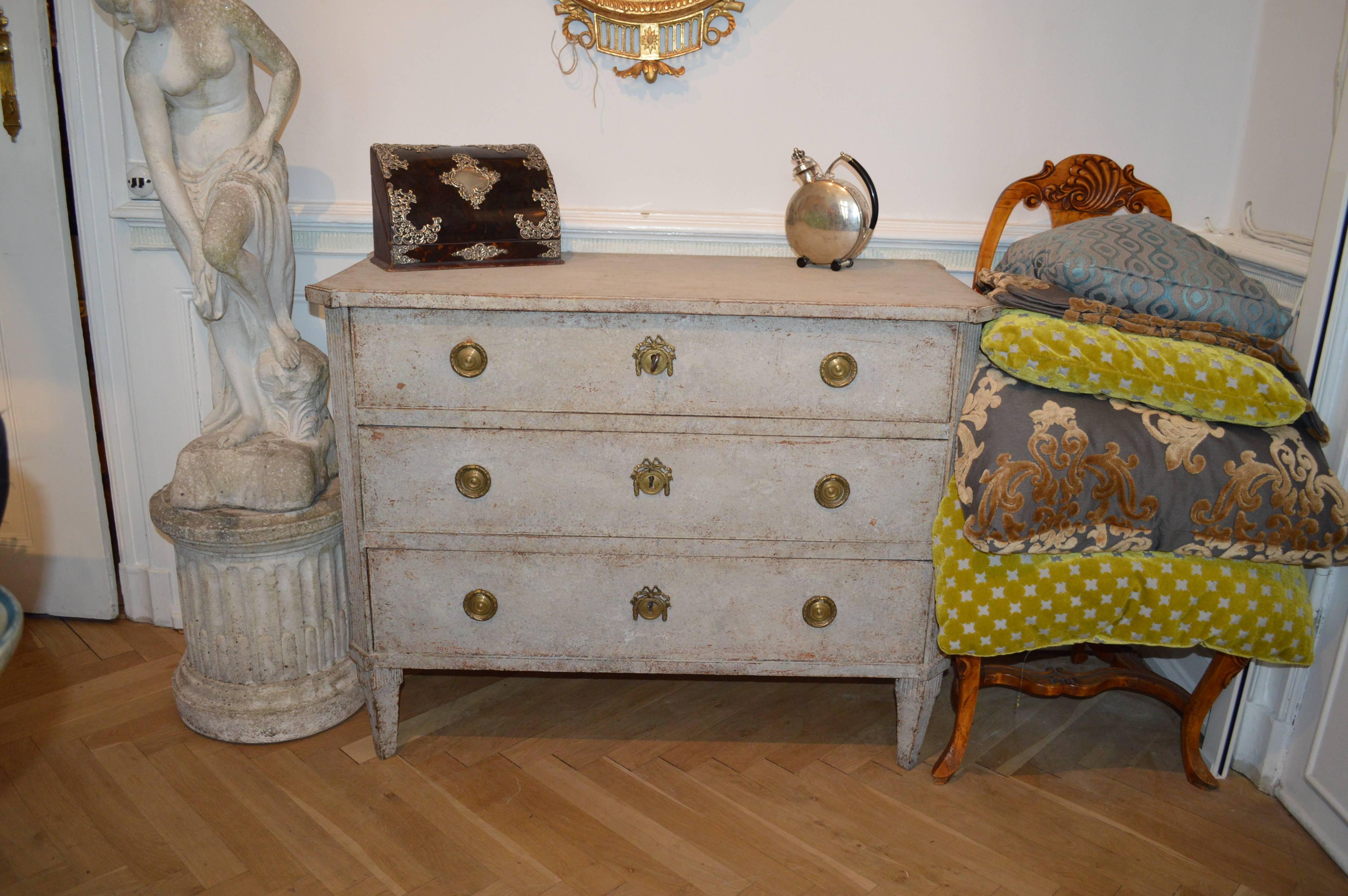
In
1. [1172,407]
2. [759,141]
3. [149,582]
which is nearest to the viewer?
[1172,407]

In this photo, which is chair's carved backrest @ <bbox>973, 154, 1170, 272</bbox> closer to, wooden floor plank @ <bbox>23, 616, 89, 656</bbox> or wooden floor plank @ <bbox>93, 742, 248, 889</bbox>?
wooden floor plank @ <bbox>93, 742, 248, 889</bbox>

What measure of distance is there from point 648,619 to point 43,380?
1.77 m

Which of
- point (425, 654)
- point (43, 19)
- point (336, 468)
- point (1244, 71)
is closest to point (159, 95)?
point (43, 19)

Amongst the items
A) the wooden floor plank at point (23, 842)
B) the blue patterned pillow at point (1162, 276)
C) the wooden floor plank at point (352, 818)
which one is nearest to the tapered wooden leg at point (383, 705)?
the wooden floor plank at point (352, 818)

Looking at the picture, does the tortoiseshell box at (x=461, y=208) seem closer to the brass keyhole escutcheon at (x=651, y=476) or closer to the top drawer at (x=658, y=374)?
the top drawer at (x=658, y=374)

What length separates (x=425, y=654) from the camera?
213cm

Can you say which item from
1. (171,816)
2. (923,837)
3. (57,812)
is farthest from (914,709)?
(57,812)

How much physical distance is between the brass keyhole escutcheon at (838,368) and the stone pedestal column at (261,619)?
112 centimetres

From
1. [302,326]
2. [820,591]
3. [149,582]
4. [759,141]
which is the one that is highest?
[759,141]

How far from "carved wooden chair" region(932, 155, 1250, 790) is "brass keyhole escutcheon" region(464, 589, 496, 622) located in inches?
41.0

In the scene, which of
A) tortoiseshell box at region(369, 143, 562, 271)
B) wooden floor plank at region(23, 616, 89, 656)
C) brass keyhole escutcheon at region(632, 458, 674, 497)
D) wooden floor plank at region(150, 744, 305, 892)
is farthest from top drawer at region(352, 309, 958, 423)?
wooden floor plank at region(23, 616, 89, 656)

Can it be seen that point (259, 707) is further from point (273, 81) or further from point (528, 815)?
point (273, 81)

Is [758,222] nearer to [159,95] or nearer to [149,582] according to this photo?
[159,95]

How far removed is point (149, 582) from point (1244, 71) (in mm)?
3193
